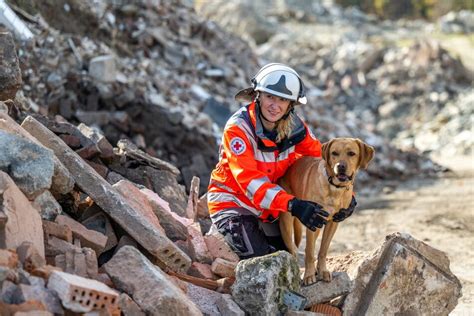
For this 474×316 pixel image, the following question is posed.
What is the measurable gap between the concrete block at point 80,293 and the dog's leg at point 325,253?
1.85 metres

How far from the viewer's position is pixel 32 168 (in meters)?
5.01

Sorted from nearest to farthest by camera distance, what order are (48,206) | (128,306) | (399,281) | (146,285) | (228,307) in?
1. (128,306)
2. (146,285)
3. (228,307)
4. (48,206)
5. (399,281)

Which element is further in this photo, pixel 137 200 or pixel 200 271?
pixel 137 200

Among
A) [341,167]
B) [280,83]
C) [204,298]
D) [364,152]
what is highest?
[280,83]

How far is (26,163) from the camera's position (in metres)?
5.00

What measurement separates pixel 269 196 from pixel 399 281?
116 cm

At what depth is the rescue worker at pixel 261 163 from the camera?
233 inches

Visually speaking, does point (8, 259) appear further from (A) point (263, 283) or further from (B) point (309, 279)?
(B) point (309, 279)

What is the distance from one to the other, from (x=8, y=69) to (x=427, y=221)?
702 cm

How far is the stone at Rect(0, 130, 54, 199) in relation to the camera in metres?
4.98

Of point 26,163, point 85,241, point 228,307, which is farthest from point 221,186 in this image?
point 26,163

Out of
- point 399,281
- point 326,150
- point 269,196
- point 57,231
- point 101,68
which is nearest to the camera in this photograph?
point 57,231

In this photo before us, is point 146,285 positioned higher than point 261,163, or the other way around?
point 261,163

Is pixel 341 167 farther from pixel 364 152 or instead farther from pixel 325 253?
pixel 325 253
